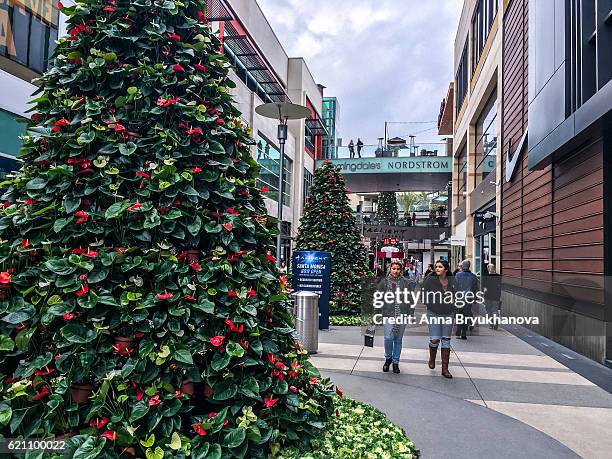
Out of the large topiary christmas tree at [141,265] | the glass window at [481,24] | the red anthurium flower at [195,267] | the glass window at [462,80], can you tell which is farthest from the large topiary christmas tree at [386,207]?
the red anthurium flower at [195,267]

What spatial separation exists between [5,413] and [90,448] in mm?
597

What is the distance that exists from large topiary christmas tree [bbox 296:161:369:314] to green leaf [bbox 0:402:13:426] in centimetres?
1168

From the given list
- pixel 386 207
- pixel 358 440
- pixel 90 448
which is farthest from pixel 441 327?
pixel 386 207

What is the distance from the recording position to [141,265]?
3.08m

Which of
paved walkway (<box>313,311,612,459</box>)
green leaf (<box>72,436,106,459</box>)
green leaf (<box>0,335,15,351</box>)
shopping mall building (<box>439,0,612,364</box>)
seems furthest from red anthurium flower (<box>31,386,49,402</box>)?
shopping mall building (<box>439,0,612,364</box>)

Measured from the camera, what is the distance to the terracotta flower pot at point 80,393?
2.98m

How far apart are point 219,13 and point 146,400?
2072 centimetres

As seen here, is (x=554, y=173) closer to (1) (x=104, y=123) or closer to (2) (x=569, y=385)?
(2) (x=569, y=385)

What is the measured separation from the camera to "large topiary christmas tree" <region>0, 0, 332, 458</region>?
2939 mm

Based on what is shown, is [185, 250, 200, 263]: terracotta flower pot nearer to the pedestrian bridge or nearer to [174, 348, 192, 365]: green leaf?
[174, 348, 192, 365]: green leaf

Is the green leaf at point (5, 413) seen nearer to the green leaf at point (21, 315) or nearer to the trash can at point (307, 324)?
the green leaf at point (21, 315)

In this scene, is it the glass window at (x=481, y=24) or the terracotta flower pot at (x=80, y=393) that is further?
the glass window at (x=481, y=24)

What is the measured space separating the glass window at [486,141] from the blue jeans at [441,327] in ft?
46.6

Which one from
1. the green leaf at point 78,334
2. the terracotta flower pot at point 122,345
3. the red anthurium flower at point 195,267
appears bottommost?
the terracotta flower pot at point 122,345
